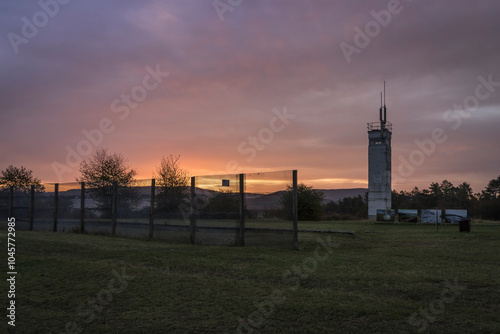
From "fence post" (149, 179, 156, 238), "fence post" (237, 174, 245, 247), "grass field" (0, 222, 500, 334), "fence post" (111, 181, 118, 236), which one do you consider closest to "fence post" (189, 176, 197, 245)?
"fence post" (237, 174, 245, 247)

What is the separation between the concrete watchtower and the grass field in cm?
4243

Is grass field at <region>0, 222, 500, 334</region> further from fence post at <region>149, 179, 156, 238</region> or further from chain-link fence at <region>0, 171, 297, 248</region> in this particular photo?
fence post at <region>149, 179, 156, 238</region>

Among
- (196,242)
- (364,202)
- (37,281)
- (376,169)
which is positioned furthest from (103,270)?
(364,202)

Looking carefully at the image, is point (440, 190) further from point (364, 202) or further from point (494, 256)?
point (494, 256)

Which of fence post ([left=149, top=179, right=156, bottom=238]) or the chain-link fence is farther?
fence post ([left=149, top=179, right=156, bottom=238])

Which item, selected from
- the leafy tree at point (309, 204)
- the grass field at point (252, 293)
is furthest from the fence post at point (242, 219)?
the leafy tree at point (309, 204)

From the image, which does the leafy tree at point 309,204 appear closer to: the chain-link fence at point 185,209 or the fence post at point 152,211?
the chain-link fence at point 185,209

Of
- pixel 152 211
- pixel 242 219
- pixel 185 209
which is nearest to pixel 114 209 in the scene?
pixel 152 211

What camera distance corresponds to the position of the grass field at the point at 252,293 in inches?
203

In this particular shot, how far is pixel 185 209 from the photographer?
15.3 metres

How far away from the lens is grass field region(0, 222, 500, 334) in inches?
203

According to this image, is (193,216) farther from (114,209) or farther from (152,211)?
(114,209)

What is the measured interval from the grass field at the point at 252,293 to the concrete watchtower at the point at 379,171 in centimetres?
4243

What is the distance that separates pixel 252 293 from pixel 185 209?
899 cm
